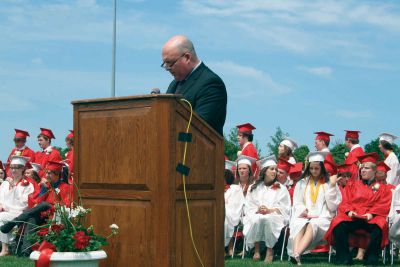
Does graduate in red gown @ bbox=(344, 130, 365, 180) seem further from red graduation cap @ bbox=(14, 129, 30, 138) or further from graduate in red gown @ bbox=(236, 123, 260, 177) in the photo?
red graduation cap @ bbox=(14, 129, 30, 138)

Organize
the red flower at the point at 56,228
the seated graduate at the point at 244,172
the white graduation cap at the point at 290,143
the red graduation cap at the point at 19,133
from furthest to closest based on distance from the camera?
the red graduation cap at the point at 19,133 → the white graduation cap at the point at 290,143 → the seated graduate at the point at 244,172 → the red flower at the point at 56,228

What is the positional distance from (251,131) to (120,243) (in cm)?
907

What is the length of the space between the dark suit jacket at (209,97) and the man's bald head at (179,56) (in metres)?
0.12

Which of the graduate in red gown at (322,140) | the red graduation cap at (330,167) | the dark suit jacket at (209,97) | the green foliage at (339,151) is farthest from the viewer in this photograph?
the green foliage at (339,151)

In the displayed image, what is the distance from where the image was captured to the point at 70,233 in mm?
5707

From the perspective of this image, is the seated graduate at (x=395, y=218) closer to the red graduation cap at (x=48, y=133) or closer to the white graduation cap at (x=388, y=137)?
the white graduation cap at (x=388, y=137)

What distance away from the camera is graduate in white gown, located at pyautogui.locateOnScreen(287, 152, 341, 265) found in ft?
35.6

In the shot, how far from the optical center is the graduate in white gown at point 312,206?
10836 millimetres

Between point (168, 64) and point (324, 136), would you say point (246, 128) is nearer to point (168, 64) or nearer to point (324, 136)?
point (324, 136)

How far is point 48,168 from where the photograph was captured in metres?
→ 12.5

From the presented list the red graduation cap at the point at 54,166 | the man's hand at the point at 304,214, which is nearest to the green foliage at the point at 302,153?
the red graduation cap at the point at 54,166

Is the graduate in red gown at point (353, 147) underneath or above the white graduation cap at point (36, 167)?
above

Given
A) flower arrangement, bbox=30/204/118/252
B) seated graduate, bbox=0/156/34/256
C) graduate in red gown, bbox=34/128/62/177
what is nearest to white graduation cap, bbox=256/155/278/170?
seated graduate, bbox=0/156/34/256

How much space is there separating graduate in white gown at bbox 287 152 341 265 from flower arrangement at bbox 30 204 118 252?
5.34m
